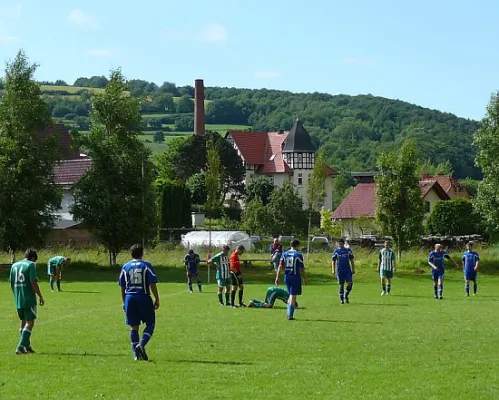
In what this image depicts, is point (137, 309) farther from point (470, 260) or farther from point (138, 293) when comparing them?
point (470, 260)

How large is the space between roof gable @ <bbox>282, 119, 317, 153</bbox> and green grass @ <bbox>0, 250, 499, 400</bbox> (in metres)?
99.5

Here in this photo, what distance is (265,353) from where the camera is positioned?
15383mm

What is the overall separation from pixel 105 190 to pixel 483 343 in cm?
3680

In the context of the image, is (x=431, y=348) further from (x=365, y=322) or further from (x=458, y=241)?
(x=458, y=241)

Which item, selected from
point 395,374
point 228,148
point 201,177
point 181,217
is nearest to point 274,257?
point 395,374

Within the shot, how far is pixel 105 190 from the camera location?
168 feet

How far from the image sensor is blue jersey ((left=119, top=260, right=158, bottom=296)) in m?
14.5

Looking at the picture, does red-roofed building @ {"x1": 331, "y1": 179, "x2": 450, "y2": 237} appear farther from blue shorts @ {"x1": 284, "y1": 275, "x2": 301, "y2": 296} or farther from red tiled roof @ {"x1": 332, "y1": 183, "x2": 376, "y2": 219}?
blue shorts @ {"x1": 284, "y1": 275, "x2": 301, "y2": 296}

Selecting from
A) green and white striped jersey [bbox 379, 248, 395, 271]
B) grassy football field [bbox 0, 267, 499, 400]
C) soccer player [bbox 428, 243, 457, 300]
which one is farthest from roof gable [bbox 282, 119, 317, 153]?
grassy football field [bbox 0, 267, 499, 400]

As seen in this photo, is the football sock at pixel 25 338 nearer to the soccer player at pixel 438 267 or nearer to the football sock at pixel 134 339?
the football sock at pixel 134 339


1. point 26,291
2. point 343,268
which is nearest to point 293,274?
point 343,268

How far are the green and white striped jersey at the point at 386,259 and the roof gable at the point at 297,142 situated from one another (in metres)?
97.5

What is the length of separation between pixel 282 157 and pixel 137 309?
116 metres

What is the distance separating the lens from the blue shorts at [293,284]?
22.0m
